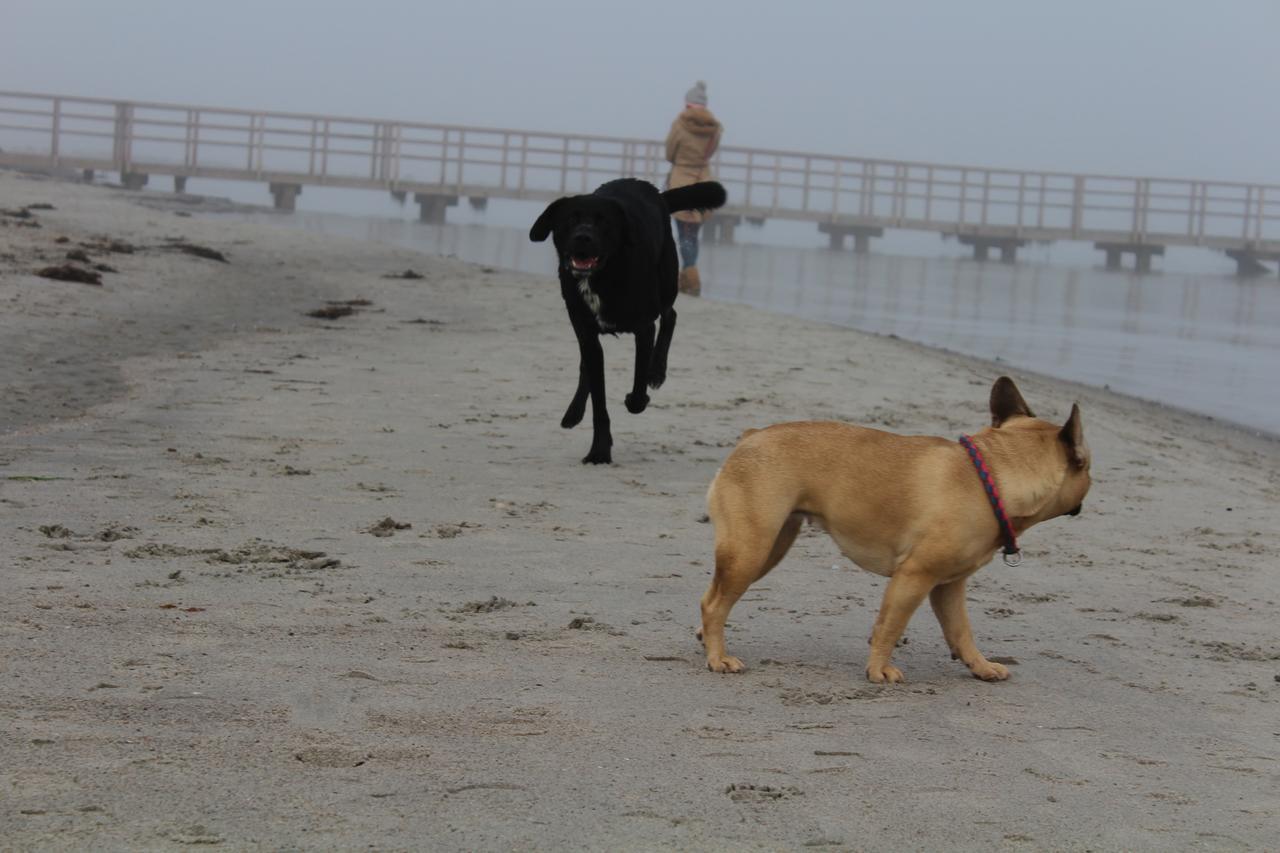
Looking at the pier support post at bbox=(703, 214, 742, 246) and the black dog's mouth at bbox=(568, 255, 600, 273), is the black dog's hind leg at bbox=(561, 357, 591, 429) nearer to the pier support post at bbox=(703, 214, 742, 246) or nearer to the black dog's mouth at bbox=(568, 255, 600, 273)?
the black dog's mouth at bbox=(568, 255, 600, 273)

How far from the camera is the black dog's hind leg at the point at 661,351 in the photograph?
8.51 m

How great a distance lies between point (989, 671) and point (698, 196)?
210 inches

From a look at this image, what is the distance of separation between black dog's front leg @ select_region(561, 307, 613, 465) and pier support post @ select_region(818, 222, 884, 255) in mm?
33118

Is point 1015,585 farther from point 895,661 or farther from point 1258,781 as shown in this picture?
point 1258,781

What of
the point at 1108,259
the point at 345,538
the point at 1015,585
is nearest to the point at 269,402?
the point at 345,538

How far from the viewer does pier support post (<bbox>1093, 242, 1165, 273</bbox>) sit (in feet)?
134

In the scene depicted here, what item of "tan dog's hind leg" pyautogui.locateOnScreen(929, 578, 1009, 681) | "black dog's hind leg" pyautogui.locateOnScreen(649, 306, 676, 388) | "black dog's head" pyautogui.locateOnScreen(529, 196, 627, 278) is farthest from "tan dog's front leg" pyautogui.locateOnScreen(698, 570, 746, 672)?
"black dog's hind leg" pyautogui.locateOnScreen(649, 306, 676, 388)

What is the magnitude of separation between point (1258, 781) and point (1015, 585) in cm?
194

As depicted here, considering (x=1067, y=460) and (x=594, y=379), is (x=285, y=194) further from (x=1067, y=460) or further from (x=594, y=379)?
(x=1067, y=460)

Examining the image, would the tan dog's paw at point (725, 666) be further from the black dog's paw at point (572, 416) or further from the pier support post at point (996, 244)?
the pier support post at point (996, 244)

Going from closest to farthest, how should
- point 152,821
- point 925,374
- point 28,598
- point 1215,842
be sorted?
1. point 152,821
2. point 1215,842
3. point 28,598
4. point 925,374

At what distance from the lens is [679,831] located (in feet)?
9.36

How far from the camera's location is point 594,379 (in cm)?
769

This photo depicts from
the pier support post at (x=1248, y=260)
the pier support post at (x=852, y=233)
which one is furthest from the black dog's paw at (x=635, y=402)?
the pier support post at (x=1248, y=260)
